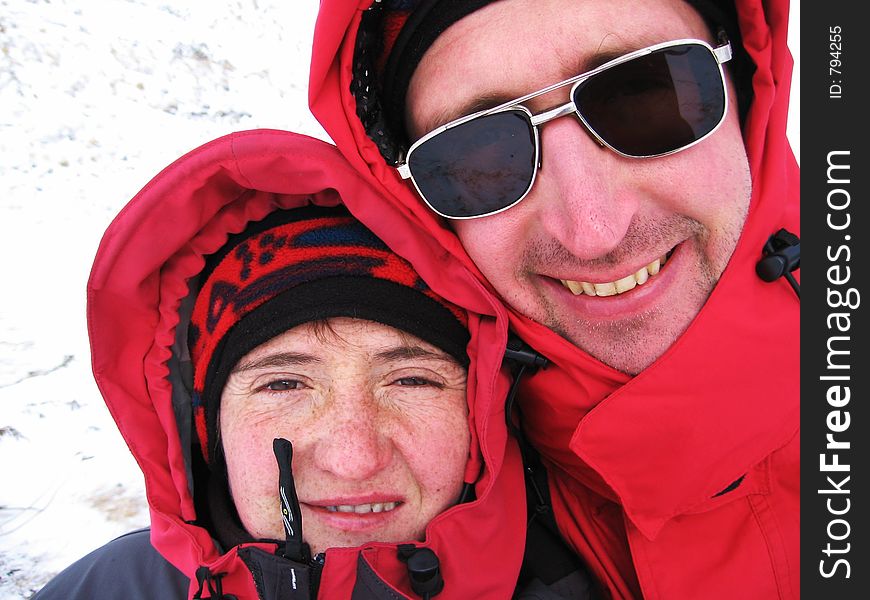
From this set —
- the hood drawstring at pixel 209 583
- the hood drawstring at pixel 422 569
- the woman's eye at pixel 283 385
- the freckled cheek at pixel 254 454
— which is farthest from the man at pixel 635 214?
the hood drawstring at pixel 209 583

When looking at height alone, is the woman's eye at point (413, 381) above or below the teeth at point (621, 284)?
below

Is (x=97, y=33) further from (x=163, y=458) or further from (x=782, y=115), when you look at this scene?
(x=782, y=115)

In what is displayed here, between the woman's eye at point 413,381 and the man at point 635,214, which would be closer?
the man at point 635,214

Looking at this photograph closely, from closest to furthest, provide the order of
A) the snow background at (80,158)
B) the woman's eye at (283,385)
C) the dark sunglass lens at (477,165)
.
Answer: the dark sunglass lens at (477,165)
the woman's eye at (283,385)
the snow background at (80,158)

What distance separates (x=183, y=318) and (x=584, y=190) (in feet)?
4.17

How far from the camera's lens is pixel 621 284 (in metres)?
1.70

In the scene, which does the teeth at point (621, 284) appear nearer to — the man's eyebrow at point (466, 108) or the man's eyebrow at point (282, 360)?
the man's eyebrow at point (466, 108)

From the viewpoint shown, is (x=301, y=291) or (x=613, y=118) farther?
(x=301, y=291)

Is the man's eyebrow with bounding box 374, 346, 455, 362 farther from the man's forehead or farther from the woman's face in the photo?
the man's forehead

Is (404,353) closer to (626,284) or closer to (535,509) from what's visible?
(626,284)

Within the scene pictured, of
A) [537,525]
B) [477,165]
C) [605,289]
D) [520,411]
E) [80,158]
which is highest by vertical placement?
[80,158]

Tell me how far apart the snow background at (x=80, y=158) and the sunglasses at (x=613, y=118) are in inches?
93.2

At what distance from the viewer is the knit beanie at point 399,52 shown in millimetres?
1715

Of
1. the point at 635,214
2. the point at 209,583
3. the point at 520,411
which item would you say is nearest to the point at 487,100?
the point at 635,214
